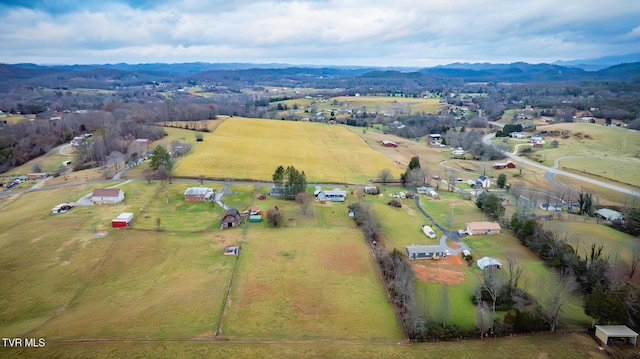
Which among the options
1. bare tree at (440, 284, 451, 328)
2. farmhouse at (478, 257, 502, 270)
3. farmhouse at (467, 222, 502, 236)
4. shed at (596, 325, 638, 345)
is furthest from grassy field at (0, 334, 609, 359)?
farmhouse at (467, 222, 502, 236)

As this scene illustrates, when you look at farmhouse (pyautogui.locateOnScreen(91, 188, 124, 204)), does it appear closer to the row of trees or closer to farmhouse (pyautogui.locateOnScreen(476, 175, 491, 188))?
the row of trees

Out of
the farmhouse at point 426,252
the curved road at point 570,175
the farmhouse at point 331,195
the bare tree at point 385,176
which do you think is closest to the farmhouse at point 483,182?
the curved road at point 570,175

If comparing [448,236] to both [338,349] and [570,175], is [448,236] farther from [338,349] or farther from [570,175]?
[570,175]

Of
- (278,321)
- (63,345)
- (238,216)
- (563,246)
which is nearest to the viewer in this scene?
(63,345)

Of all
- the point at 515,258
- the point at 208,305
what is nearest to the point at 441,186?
the point at 515,258

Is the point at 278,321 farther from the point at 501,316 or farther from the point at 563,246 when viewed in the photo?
the point at 563,246
